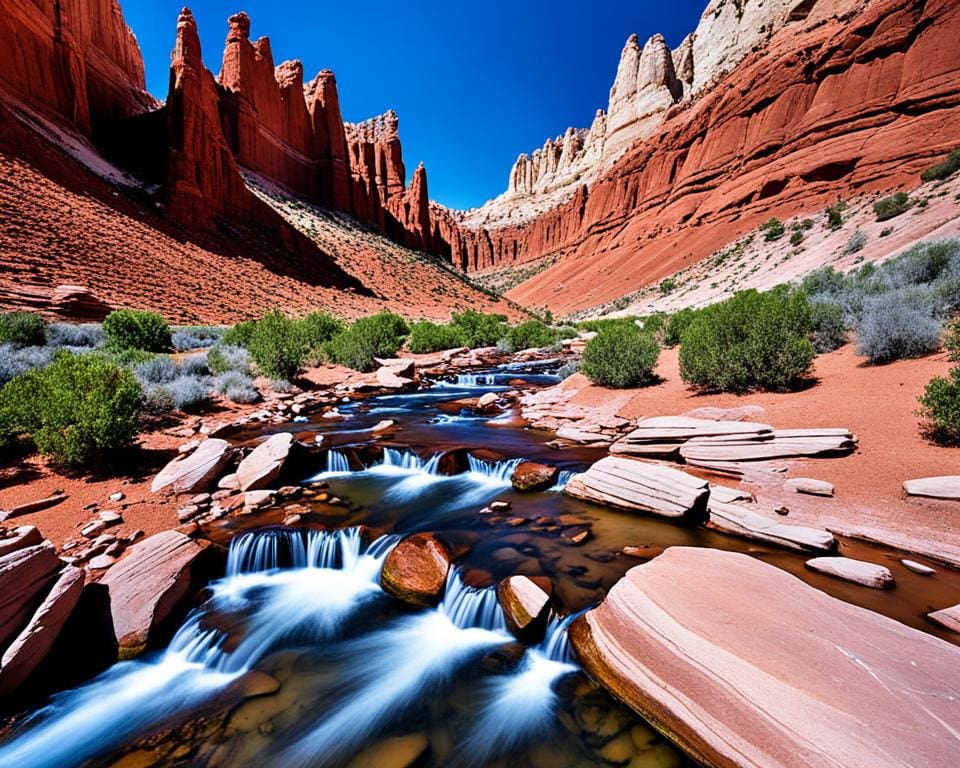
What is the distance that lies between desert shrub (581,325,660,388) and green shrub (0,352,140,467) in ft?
36.4

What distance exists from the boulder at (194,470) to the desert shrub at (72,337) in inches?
448

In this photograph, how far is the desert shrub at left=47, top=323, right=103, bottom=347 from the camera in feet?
47.3

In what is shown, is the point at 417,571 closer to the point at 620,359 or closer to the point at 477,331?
the point at 620,359

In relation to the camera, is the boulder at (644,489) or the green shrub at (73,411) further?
the green shrub at (73,411)

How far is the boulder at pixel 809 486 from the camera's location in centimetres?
548

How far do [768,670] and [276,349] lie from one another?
15.4m

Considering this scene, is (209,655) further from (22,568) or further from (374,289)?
(374,289)

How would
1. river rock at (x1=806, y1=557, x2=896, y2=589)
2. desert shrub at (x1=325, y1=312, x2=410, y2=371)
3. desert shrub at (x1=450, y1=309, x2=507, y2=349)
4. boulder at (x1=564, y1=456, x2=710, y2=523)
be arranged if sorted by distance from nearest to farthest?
1. river rock at (x1=806, y1=557, x2=896, y2=589)
2. boulder at (x1=564, y1=456, x2=710, y2=523)
3. desert shrub at (x1=325, y1=312, x2=410, y2=371)
4. desert shrub at (x1=450, y1=309, x2=507, y2=349)

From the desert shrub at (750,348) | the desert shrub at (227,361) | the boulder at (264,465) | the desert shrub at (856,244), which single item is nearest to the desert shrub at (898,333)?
the desert shrub at (750,348)

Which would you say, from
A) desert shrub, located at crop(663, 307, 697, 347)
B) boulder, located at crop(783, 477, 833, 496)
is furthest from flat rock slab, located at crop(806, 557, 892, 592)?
desert shrub, located at crop(663, 307, 697, 347)

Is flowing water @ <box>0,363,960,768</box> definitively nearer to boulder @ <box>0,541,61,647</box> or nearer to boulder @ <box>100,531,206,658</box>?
boulder @ <box>100,531,206,658</box>

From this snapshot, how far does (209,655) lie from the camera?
4297 millimetres

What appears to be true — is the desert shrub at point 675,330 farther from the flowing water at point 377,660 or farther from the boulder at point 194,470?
the boulder at point 194,470

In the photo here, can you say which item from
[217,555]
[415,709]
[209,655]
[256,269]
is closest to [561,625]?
[415,709]
